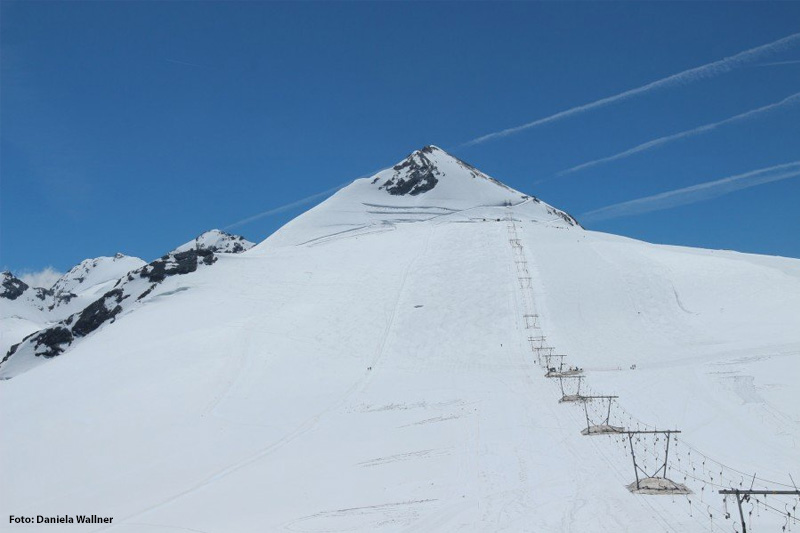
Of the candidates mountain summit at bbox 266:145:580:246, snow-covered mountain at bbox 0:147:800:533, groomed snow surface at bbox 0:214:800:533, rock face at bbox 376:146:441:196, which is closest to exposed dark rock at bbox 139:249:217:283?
snow-covered mountain at bbox 0:147:800:533

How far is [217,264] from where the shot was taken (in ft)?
201

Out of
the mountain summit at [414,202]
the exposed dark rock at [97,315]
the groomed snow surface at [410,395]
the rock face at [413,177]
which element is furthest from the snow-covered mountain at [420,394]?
the rock face at [413,177]

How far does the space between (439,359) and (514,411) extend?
1219 cm

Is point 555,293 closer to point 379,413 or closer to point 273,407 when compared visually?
point 379,413

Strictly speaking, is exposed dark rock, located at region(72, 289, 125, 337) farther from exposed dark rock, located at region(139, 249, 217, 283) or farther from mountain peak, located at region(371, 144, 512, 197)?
mountain peak, located at region(371, 144, 512, 197)

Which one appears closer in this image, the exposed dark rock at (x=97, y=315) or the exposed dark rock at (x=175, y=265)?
the exposed dark rock at (x=97, y=315)

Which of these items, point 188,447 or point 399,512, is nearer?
point 399,512

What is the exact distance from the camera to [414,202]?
115 m

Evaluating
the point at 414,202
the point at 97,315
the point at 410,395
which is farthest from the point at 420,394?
the point at 414,202

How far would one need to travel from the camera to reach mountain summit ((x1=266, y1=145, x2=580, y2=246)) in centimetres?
10225

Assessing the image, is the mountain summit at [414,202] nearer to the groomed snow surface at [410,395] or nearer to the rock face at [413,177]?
the rock face at [413,177]

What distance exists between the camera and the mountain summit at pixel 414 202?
102250mm

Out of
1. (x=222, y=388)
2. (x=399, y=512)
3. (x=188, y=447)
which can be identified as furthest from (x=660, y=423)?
(x=222, y=388)

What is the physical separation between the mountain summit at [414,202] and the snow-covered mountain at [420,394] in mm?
38717
